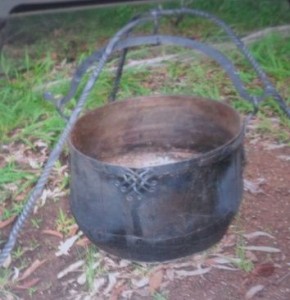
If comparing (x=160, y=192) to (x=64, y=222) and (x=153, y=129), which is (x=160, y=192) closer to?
(x=153, y=129)

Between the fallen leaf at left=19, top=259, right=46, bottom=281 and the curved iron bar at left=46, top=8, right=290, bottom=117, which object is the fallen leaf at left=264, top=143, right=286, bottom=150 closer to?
the curved iron bar at left=46, top=8, right=290, bottom=117

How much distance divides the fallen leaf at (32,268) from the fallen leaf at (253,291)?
97 cm

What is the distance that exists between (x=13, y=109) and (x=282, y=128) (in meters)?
1.79

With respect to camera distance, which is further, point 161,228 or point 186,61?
point 186,61

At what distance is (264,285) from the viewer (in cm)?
260

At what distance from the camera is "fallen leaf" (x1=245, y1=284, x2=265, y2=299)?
2.55 meters

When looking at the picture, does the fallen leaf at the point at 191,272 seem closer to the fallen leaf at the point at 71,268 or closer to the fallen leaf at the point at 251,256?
the fallen leaf at the point at 251,256

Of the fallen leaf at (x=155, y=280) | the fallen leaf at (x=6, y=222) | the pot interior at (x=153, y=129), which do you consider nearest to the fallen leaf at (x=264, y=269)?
the fallen leaf at (x=155, y=280)

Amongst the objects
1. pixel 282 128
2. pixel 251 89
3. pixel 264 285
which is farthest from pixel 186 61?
pixel 264 285

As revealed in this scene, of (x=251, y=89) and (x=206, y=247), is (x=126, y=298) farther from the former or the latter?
(x=251, y=89)

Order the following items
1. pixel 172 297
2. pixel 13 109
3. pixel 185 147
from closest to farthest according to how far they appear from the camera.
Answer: pixel 172 297, pixel 185 147, pixel 13 109

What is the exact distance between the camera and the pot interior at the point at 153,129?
289 centimetres

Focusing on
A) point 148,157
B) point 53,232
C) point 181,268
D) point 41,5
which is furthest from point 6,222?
point 41,5

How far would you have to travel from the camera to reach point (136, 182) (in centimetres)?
233
